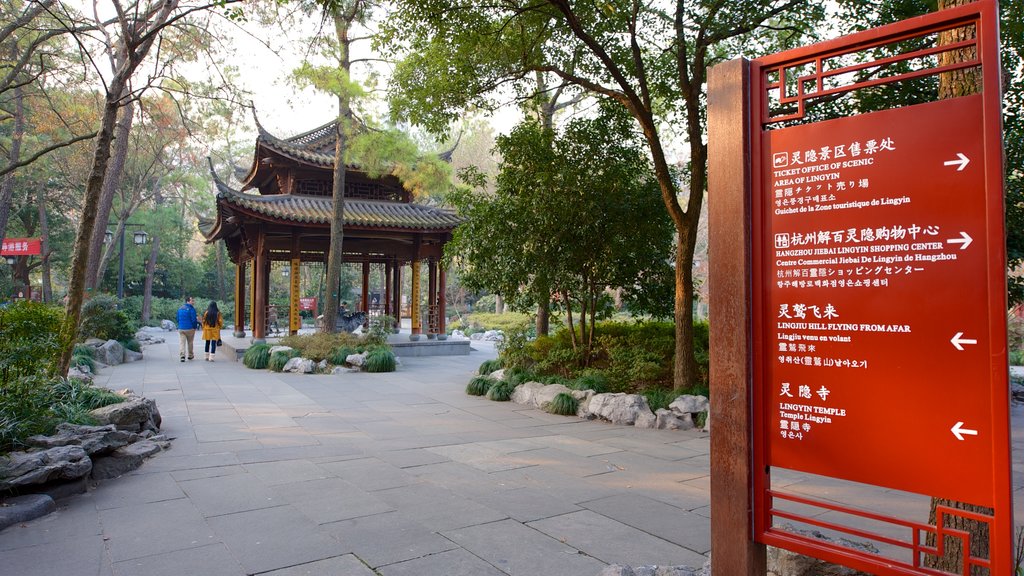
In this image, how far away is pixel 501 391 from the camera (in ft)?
28.3

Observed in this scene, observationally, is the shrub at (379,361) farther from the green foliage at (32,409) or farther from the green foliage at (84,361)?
the green foliage at (32,409)

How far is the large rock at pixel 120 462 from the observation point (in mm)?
4578

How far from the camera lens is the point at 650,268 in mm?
8719

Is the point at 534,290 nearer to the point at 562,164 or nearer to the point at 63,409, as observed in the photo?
the point at 562,164

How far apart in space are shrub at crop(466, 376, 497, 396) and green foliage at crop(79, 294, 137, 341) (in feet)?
29.1

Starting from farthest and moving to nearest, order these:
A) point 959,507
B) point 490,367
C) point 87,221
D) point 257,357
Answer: point 257,357
point 490,367
point 87,221
point 959,507

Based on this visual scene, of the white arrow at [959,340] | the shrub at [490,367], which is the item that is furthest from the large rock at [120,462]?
the shrub at [490,367]

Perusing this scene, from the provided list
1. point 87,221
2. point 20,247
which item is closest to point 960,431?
point 87,221

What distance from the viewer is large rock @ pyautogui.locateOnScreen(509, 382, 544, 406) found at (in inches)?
324

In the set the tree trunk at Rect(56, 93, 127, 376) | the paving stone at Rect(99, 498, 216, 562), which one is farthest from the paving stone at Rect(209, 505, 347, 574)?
the tree trunk at Rect(56, 93, 127, 376)

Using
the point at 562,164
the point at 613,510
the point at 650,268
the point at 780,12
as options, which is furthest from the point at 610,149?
the point at 613,510

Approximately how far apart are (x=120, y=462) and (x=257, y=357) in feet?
25.4

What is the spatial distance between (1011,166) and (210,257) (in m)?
34.5

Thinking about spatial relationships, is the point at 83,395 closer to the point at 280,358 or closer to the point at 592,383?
the point at 592,383
